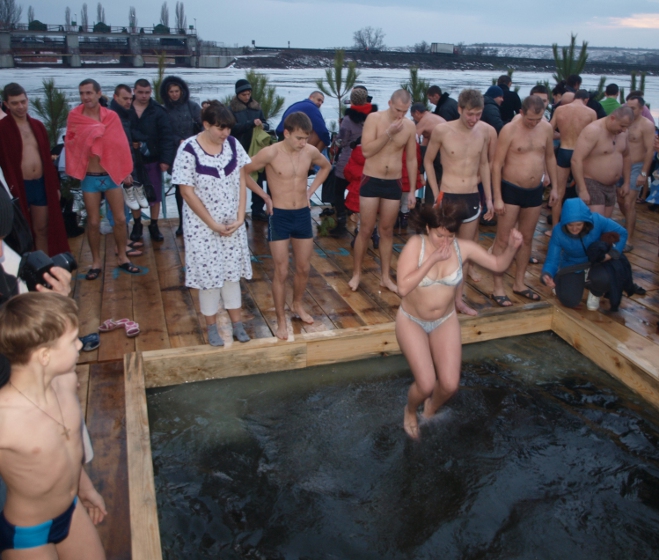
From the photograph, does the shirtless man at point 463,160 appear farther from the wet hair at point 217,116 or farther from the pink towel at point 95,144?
the pink towel at point 95,144

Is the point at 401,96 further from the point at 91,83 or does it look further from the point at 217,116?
the point at 91,83

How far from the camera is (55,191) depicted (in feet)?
15.9

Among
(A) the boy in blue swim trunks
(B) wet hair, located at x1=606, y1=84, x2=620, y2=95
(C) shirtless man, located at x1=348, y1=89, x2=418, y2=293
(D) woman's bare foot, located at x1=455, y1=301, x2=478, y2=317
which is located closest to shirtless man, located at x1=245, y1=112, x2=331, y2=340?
(C) shirtless man, located at x1=348, y1=89, x2=418, y2=293

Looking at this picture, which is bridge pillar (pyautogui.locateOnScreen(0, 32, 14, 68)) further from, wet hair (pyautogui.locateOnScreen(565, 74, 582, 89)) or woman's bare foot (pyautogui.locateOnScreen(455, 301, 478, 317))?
woman's bare foot (pyautogui.locateOnScreen(455, 301, 478, 317))

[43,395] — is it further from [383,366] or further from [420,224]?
[383,366]

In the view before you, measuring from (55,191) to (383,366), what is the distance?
3.06 meters

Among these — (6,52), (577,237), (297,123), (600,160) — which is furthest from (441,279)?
(6,52)

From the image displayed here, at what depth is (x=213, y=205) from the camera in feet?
12.7

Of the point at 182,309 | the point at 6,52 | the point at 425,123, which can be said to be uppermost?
the point at 6,52

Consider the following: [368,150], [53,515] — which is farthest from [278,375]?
[53,515]

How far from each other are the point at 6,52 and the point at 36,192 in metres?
42.3

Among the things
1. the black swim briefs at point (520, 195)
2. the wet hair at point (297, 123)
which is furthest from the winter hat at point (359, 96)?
the wet hair at point (297, 123)

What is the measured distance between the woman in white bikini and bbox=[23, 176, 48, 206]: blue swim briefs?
318 centimetres

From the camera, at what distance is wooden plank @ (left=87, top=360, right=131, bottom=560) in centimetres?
264
